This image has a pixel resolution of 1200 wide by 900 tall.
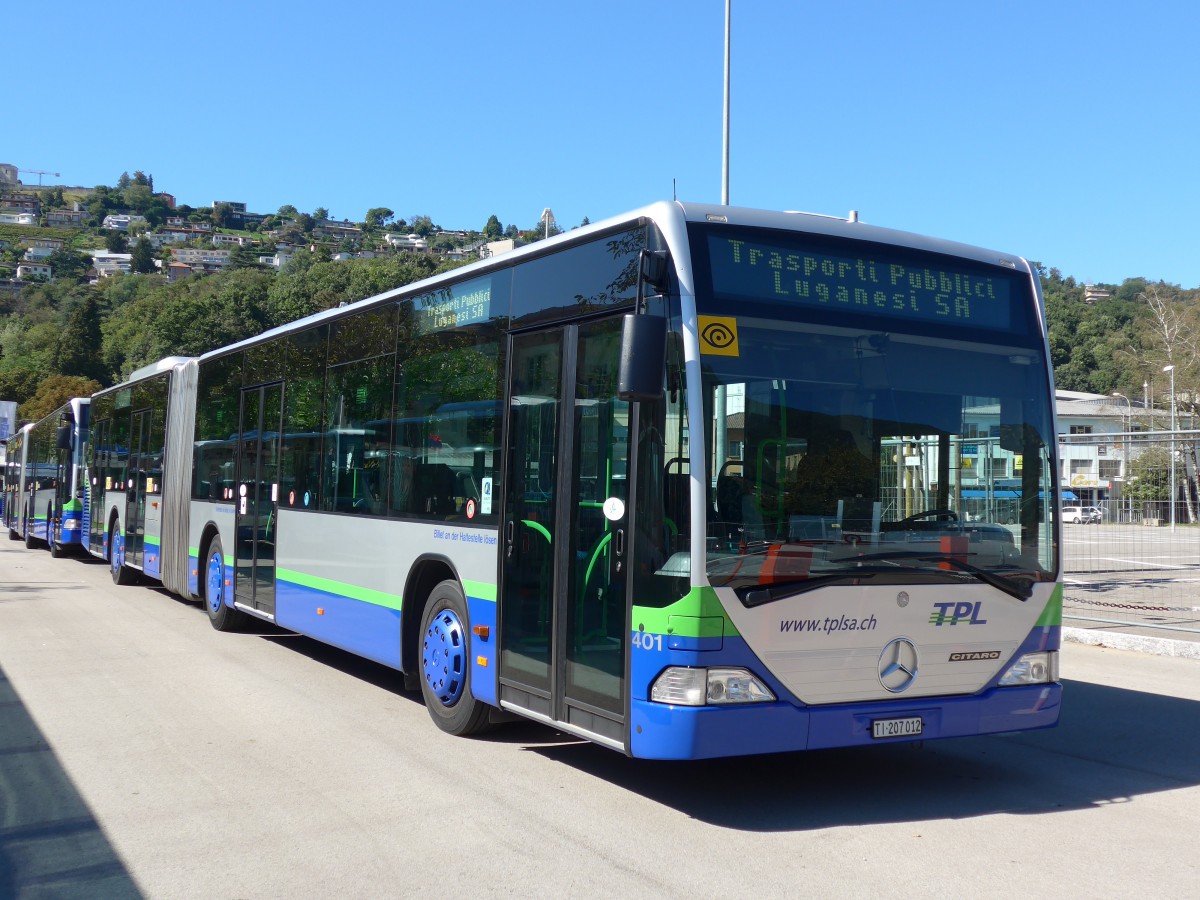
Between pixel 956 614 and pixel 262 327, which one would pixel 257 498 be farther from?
pixel 262 327

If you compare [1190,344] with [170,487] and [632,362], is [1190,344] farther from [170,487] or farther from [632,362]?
[632,362]

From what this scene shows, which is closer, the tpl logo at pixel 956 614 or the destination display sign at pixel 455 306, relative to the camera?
the tpl logo at pixel 956 614

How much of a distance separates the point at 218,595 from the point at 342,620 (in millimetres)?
4331

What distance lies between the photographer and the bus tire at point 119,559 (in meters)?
19.4

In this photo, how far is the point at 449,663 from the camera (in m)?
8.16

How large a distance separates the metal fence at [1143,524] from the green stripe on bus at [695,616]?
30.3ft

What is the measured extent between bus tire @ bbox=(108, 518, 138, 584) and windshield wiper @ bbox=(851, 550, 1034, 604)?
1596 cm

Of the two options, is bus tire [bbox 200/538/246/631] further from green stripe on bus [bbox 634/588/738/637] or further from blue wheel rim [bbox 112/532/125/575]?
green stripe on bus [bbox 634/588/738/637]

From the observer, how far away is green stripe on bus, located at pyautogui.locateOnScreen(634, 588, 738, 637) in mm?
5801

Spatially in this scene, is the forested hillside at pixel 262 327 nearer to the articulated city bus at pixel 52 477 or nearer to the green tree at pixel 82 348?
the green tree at pixel 82 348

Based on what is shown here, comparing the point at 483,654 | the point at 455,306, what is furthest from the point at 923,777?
the point at 455,306

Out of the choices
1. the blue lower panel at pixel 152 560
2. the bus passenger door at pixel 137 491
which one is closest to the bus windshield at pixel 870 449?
the blue lower panel at pixel 152 560

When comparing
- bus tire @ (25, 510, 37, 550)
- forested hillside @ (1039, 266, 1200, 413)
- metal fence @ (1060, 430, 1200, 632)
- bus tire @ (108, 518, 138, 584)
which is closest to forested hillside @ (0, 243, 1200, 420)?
forested hillside @ (1039, 266, 1200, 413)

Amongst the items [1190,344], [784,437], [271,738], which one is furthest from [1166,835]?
[1190,344]
